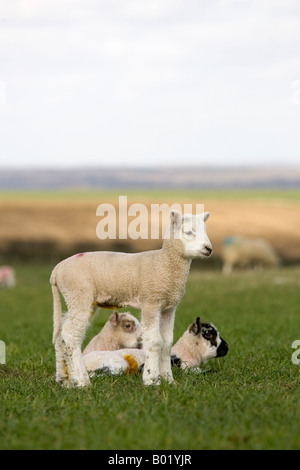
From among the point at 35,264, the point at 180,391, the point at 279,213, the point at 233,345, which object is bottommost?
the point at 180,391

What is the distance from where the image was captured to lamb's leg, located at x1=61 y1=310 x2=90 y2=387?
7.79m

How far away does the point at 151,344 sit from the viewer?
764cm

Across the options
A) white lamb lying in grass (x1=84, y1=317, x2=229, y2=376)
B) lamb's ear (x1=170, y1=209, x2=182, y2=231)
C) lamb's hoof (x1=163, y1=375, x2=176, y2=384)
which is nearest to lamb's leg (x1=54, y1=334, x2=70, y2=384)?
white lamb lying in grass (x1=84, y1=317, x2=229, y2=376)

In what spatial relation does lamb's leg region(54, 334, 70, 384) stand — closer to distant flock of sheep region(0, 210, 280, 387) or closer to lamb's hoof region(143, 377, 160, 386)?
distant flock of sheep region(0, 210, 280, 387)

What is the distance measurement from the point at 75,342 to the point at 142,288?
37.1 inches

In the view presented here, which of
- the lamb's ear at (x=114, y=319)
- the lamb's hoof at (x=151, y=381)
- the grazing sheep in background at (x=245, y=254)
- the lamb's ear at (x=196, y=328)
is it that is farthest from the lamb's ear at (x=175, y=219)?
the grazing sheep in background at (x=245, y=254)

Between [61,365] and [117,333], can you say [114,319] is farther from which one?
[61,365]

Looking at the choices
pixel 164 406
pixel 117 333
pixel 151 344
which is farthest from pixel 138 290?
pixel 117 333

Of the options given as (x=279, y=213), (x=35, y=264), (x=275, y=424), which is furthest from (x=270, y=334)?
(x=279, y=213)

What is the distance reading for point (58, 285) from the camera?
8.12 metres

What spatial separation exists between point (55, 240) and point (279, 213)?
46.7 feet

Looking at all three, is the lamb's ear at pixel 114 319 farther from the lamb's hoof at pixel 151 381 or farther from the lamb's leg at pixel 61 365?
the lamb's hoof at pixel 151 381

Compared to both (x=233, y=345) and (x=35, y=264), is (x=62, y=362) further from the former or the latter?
(x=35, y=264)
